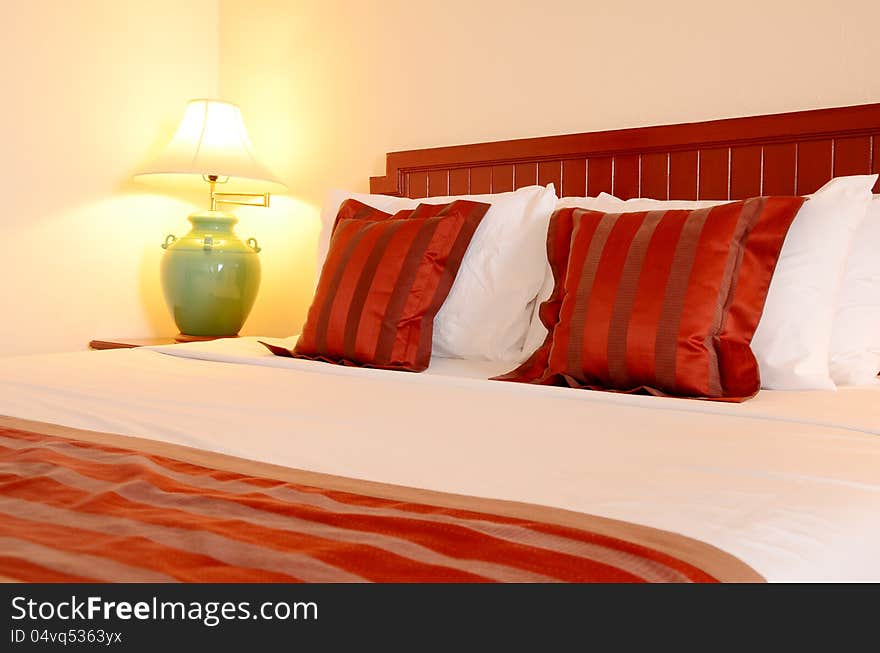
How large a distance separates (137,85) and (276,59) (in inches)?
19.9

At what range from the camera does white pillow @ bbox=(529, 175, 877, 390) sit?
5.41 ft

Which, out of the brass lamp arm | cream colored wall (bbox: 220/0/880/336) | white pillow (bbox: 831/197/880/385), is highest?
cream colored wall (bbox: 220/0/880/336)

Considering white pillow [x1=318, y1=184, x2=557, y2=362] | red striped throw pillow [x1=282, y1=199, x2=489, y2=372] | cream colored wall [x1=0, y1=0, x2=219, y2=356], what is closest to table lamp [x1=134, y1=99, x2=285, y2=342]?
cream colored wall [x1=0, y1=0, x2=219, y2=356]

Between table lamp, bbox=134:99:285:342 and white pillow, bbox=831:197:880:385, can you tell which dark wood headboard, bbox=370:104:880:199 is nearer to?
white pillow, bbox=831:197:880:385

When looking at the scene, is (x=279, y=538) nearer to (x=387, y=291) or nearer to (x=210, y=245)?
(x=387, y=291)

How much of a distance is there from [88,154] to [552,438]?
7.97 feet

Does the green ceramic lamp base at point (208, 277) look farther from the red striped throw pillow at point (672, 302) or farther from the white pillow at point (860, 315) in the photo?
the white pillow at point (860, 315)

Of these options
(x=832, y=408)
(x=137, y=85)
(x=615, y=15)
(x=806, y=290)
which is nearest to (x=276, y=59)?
(x=137, y=85)

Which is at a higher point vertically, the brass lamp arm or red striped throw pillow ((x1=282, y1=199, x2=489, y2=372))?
the brass lamp arm

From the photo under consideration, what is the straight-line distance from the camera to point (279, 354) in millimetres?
2178

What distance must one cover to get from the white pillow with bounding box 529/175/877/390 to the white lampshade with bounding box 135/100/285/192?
188 cm

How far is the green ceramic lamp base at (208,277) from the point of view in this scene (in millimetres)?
2945
